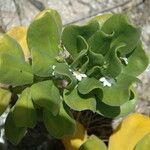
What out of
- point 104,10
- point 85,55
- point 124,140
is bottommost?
point 124,140

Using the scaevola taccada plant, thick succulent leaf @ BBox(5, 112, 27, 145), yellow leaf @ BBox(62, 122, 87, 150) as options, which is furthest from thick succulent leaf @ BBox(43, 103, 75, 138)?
yellow leaf @ BBox(62, 122, 87, 150)

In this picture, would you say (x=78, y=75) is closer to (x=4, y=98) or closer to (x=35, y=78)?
(x=35, y=78)

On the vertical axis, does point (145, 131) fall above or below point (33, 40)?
below

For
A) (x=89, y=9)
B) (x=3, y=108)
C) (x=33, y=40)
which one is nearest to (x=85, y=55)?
(x=33, y=40)

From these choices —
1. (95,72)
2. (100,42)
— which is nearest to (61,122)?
(95,72)

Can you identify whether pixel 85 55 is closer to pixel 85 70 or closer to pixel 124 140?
pixel 85 70

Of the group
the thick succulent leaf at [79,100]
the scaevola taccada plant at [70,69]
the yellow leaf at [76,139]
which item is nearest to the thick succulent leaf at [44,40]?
the scaevola taccada plant at [70,69]
